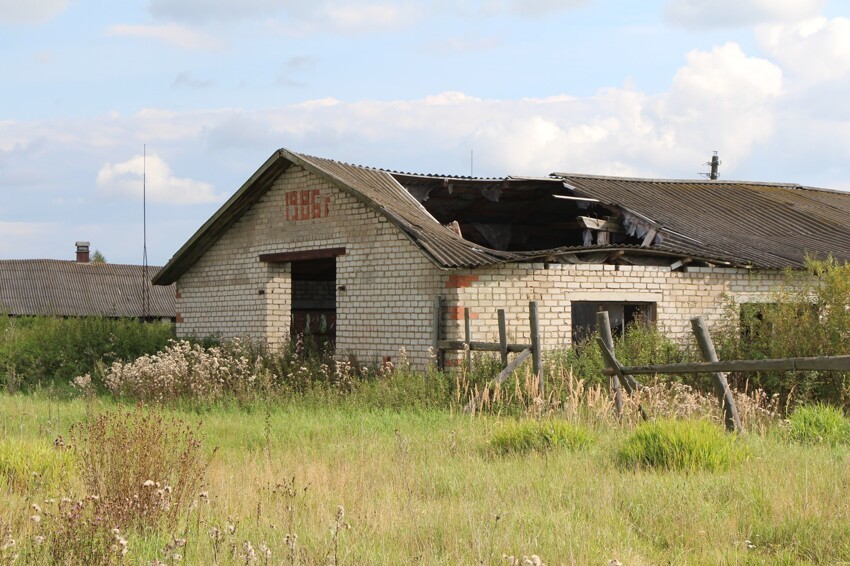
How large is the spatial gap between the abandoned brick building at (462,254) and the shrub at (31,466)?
6.62m

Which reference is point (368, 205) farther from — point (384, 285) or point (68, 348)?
point (68, 348)

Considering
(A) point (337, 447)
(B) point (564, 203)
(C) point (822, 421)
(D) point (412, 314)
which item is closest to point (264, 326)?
(D) point (412, 314)

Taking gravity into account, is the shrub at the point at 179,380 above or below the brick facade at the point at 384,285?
below

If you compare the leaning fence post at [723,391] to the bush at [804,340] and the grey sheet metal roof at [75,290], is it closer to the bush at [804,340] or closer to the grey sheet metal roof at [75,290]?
the bush at [804,340]

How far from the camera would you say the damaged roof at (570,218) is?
1430 cm

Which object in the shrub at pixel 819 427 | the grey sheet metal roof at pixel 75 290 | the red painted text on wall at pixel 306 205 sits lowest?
the shrub at pixel 819 427

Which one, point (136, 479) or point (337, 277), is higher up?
point (337, 277)

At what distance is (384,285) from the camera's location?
14.6 meters

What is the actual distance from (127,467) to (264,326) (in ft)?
36.1

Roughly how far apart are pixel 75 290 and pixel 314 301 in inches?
877

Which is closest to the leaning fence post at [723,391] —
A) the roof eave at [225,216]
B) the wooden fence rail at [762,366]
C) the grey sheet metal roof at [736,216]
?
the wooden fence rail at [762,366]

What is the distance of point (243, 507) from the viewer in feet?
19.9

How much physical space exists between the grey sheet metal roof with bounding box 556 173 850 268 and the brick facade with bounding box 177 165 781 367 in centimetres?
67

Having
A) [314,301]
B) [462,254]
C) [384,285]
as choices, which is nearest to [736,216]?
[462,254]
